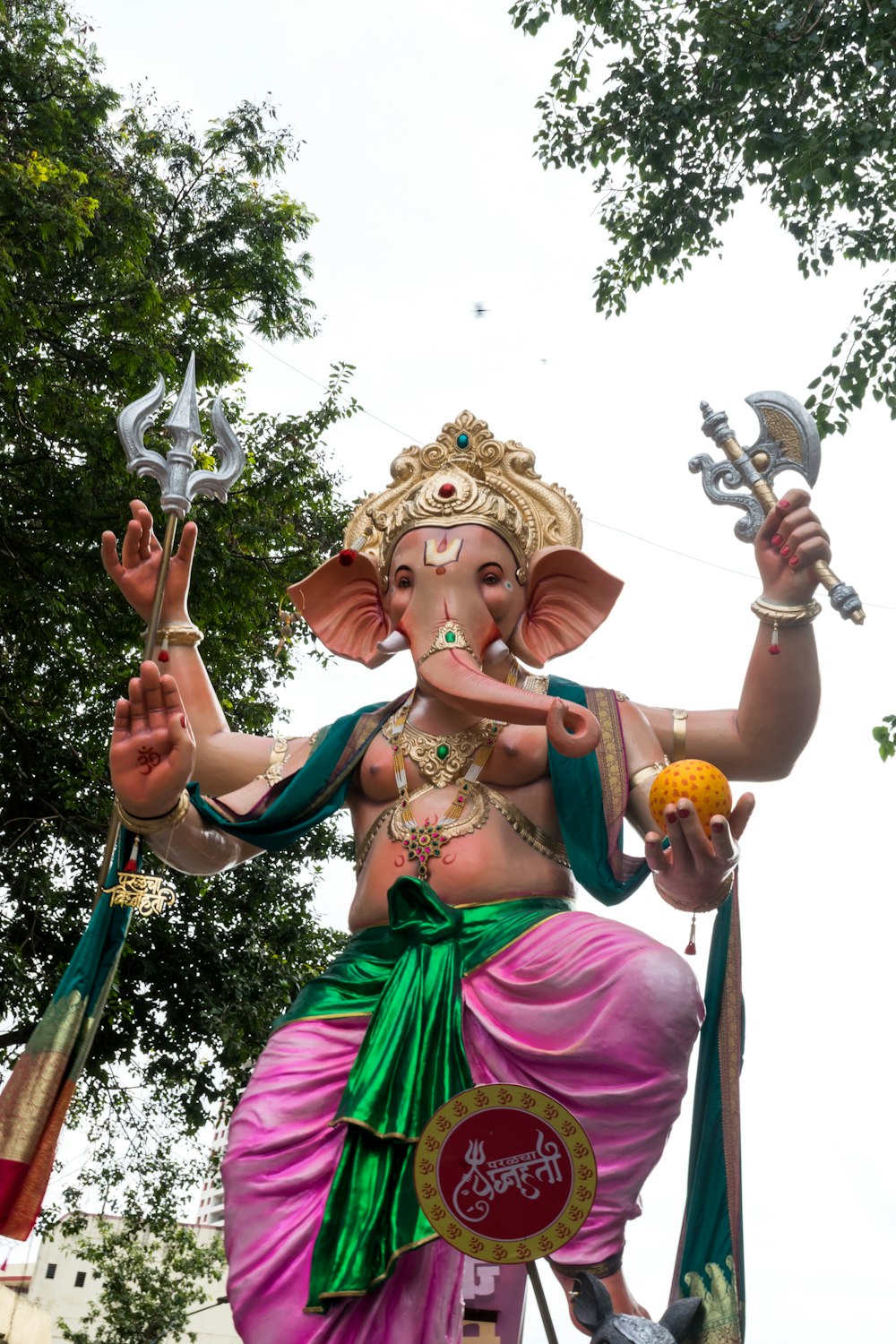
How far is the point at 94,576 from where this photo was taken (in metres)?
8.06

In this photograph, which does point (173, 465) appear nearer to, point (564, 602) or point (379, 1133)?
point (564, 602)

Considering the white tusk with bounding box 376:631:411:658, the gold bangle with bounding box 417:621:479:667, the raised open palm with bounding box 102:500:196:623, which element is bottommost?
the gold bangle with bounding box 417:621:479:667

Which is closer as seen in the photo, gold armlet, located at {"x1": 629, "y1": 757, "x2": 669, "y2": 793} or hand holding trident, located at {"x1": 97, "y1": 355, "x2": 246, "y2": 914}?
gold armlet, located at {"x1": 629, "y1": 757, "x2": 669, "y2": 793}

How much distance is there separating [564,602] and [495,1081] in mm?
1467

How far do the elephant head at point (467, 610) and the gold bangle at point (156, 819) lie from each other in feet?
2.27

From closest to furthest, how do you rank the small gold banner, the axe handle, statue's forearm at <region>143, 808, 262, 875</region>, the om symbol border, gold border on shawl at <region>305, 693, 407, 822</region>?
the om symbol border, the axe handle, the small gold banner, statue's forearm at <region>143, 808, 262, 875</region>, gold border on shawl at <region>305, 693, 407, 822</region>

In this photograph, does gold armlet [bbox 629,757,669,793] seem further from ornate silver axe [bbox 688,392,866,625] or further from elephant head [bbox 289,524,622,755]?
ornate silver axe [bbox 688,392,866,625]

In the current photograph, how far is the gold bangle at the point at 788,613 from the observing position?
3836 mm

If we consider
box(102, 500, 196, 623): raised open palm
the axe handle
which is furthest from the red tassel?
the axe handle

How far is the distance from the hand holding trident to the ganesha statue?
64 millimetres

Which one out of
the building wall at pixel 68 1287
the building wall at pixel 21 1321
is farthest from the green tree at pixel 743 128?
the building wall at pixel 68 1287

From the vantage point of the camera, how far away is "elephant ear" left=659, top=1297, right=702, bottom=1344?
10.9 ft

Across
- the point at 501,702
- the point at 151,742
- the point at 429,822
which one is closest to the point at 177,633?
the point at 151,742

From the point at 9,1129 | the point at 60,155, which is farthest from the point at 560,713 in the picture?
the point at 60,155
